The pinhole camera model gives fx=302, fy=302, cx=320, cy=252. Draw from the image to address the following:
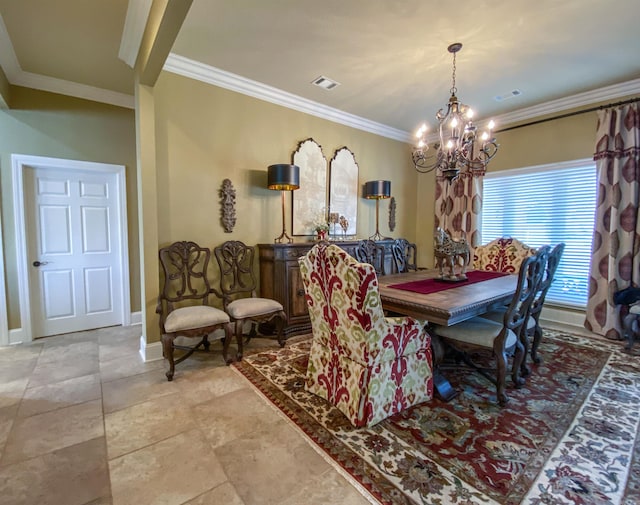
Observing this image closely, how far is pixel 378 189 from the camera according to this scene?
4500mm

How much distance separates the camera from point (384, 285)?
101 inches

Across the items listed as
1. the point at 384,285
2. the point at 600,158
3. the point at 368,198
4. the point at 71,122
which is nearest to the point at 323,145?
the point at 368,198

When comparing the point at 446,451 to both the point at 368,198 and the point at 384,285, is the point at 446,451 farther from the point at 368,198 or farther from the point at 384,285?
the point at 368,198

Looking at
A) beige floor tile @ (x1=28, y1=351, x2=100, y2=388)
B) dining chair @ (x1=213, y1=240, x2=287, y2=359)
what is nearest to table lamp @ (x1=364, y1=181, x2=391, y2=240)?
dining chair @ (x1=213, y1=240, x2=287, y2=359)

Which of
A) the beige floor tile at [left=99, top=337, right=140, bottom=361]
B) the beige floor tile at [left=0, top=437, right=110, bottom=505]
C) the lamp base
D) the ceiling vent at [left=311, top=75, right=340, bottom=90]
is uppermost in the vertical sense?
the ceiling vent at [left=311, top=75, right=340, bottom=90]

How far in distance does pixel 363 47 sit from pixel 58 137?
353 centimetres

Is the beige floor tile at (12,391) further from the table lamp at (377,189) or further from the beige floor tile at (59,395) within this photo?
the table lamp at (377,189)

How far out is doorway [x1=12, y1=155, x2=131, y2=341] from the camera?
3.42m

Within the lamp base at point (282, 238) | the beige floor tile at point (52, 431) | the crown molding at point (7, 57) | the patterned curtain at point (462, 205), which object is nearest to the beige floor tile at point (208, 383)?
the beige floor tile at point (52, 431)

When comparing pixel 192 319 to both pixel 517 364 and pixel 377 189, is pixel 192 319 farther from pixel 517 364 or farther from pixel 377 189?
pixel 377 189

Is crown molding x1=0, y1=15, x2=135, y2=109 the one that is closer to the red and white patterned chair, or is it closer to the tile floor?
the tile floor

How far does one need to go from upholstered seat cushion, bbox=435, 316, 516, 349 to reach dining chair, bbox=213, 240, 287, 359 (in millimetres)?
1609

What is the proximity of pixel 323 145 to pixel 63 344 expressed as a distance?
3.97 metres

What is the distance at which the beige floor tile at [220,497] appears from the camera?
54.9 inches
